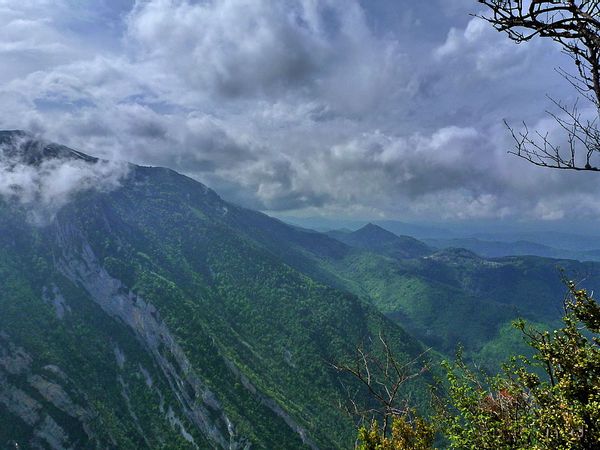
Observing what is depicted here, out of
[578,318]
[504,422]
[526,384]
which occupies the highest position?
[578,318]

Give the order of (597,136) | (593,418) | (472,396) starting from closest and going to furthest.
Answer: (597,136) < (593,418) < (472,396)

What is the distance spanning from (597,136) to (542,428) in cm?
1500

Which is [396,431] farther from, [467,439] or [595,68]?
[595,68]

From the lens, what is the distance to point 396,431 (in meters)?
23.1

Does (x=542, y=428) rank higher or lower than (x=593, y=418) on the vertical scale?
lower

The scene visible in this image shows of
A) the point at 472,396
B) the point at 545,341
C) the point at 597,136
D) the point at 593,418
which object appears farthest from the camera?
the point at 472,396

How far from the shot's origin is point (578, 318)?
2098 centimetres

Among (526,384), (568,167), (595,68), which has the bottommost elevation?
(526,384)

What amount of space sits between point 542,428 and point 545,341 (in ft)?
→ 16.5

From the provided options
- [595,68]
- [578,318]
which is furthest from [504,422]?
[595,68]

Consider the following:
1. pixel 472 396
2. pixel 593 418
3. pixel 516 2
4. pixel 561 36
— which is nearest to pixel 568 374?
pixel 593 418

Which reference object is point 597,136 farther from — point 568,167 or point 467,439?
point 467,439

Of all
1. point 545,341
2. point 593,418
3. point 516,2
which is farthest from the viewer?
point 545,341

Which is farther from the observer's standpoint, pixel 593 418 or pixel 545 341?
pixel 545 341
